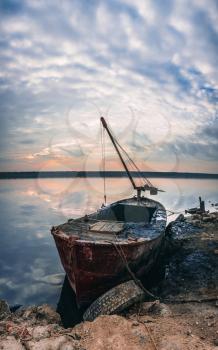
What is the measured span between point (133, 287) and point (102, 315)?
1727mm

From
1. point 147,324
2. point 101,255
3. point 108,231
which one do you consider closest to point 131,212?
point 108,231

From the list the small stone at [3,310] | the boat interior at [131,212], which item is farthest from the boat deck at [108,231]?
the boat interior at [131,212]

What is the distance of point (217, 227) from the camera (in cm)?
2358

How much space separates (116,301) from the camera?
9.35 m

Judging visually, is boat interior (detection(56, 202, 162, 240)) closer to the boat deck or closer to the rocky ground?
the boat deck

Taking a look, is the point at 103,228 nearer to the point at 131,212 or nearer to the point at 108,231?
the point at 108,231

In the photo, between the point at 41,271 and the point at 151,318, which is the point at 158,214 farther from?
the point at 151,318

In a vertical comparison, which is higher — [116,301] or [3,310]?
[116,301]

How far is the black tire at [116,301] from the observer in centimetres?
916

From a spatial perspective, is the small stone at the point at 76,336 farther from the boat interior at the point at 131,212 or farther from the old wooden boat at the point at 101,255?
the boat interior at the point at 131,212

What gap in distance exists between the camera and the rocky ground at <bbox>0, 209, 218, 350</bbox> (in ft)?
23.3

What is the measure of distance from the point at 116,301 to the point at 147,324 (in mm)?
1421

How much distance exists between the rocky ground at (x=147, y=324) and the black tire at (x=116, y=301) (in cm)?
33

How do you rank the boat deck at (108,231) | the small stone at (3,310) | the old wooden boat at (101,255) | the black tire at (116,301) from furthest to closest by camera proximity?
the boat deck at (108,231)
the old wooden boat at (101,255)
the black tire at (116,301)
the small stone at (3,310)
